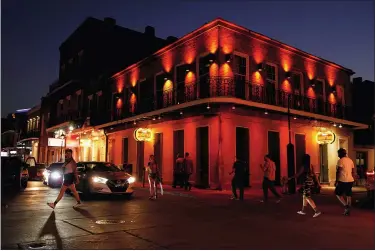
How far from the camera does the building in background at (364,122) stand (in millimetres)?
27641

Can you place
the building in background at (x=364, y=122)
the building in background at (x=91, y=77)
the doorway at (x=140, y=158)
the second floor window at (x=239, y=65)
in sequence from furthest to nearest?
the building in background at (x=91, y=77) < the building in background at (x=364, y=122) < the doorway at (x=140, y=158) < the second floor window at (x=239, y=65)

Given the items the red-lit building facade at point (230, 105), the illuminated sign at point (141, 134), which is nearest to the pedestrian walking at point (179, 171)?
the red-lit building facade at point (230, 105)

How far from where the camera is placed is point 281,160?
2075 cm

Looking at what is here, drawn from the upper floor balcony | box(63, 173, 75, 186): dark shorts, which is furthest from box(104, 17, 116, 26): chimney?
box(63, 173, 75, 186): dark shorts

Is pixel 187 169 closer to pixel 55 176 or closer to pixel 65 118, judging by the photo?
pixel 55 176

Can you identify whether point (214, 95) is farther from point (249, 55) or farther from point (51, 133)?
point (51, 133)

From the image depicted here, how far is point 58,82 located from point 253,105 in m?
29.6

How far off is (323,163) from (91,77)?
69.0 ft

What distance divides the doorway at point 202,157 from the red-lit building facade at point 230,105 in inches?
2.0

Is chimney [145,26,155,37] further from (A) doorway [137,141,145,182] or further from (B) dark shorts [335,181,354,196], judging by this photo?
(B) dark shorts [335,181,354,196]

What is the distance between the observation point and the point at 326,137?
2105 cm

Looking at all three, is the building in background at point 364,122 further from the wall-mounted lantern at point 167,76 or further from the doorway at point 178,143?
the wall-mounted lantern at point 167,76

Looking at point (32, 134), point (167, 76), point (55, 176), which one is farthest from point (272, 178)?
point (32, 134)

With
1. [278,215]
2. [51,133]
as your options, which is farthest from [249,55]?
[51,133]
